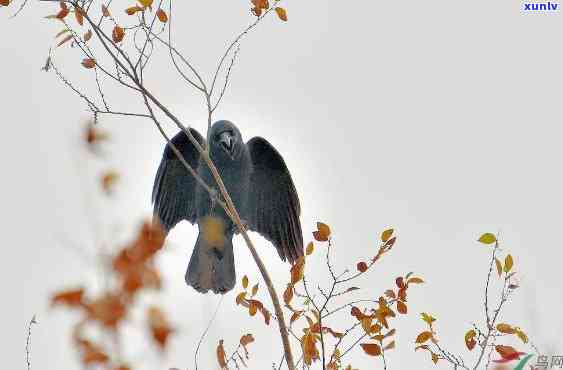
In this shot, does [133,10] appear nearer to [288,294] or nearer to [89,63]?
[89,63]

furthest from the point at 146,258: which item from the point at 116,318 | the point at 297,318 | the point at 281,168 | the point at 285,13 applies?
the point at 281,168

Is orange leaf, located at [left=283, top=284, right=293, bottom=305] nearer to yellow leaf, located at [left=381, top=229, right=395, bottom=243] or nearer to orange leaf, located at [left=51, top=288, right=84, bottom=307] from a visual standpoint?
yellow leaf, located at [left=381, top=229, right=395, bottom=243]

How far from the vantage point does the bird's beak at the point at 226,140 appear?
8234mm

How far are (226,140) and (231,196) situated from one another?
0.71 meters

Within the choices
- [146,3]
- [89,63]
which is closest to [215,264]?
[89,63]

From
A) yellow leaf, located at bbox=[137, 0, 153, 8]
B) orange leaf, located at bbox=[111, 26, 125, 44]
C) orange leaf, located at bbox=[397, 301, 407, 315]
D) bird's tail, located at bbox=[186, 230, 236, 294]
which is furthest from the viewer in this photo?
bird's tail, located at bbox=[186, 230, 236, 294]

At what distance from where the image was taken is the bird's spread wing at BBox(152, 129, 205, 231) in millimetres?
8961

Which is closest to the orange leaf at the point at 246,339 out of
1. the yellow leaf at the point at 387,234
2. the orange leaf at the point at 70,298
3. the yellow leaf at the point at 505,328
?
the yellow leaf at the point at 387,234

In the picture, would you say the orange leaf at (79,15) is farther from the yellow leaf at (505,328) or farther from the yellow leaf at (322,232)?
the yellow leaf at (505,328)

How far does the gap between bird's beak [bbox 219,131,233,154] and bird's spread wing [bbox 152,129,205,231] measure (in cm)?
73

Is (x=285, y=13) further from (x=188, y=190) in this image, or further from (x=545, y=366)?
(x=188, y=190)

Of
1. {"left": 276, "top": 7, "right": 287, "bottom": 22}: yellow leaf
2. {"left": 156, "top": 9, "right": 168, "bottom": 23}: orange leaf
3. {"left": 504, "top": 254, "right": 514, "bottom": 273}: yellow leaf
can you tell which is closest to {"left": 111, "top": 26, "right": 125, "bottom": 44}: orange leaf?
{"left": 156, "top": 9, "right": 168, "bottom": 23}: orange leaf

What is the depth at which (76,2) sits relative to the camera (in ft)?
15.7

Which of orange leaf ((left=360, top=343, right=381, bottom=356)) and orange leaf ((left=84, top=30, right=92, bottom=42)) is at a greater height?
orange leaf ((left=84, top=30, right=92, bottom=42))
